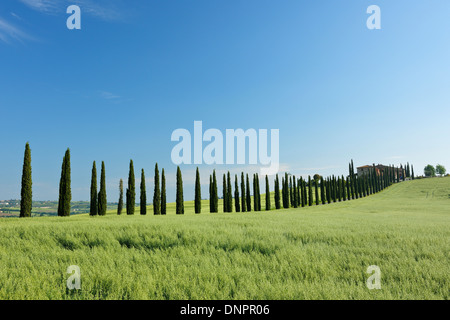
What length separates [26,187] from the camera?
31.7 meters

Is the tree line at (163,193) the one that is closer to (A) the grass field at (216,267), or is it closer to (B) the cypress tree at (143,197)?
(B) the cypress tree at (143,197)

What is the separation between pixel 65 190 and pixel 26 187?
4302 mm

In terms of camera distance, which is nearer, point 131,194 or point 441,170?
point 131,194

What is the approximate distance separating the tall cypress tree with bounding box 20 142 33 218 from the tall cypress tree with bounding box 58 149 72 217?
3.56 metres

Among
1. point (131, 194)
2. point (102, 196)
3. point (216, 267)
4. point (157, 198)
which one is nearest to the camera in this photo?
point (216, 267)

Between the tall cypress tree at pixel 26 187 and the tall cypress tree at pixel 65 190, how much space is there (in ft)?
11.7

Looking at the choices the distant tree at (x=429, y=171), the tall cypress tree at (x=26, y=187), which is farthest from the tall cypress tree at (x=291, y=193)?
the distant tree at (x=429, y=171)

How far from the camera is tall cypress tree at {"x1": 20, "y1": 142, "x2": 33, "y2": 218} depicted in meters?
31.4

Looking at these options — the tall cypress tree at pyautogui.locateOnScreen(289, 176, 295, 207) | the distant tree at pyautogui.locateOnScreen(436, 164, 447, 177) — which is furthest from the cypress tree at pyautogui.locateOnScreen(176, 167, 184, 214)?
the distant tree at pyautogui.locateOnScreen(436, 164, 447, 177)

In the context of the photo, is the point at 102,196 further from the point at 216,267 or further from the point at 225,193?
the point at 216,267

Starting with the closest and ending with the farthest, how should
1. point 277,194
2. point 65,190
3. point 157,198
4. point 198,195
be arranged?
point 65,190
point 157,198
point 198,195
point 277,194

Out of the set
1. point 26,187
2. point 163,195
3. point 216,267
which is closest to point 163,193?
point 163,195
